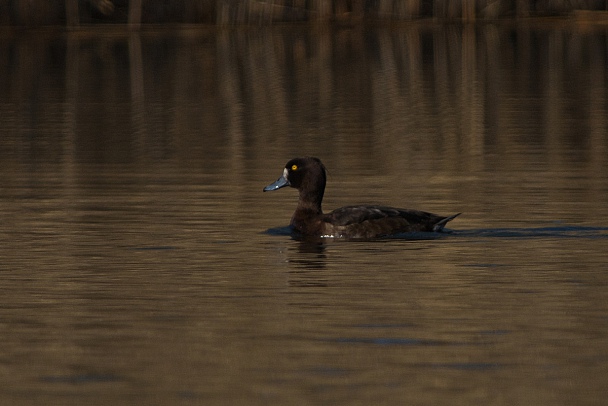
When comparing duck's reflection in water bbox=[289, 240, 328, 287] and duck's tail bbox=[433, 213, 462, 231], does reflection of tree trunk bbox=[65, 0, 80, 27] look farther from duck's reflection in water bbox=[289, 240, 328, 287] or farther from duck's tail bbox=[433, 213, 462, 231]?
duck's tail bbox=[433, 213, 462, 231]

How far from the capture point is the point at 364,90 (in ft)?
87.1

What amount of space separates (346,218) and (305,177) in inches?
32.0

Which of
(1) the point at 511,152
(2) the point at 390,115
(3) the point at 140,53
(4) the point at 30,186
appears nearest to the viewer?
(4) the point at 30,186

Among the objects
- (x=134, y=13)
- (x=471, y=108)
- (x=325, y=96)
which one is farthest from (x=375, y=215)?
(x=134, y=13)

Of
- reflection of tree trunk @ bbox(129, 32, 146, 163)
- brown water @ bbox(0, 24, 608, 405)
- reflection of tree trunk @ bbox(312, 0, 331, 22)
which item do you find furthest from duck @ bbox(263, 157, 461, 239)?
reflection of tree trunk @ bbox(312, 0, 331, 22)

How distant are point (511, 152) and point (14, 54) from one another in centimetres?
1885

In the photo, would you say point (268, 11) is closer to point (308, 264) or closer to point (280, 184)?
point (280, 184)

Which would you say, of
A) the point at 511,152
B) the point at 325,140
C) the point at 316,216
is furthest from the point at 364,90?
the point at 316,216

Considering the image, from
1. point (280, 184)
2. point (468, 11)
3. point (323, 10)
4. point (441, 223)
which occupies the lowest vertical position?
point (441, 223)

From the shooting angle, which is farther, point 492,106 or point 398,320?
point 492,106

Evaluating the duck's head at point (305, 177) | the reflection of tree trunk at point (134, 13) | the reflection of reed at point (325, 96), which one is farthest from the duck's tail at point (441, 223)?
the reflection of tree trunk at point (134, 13)

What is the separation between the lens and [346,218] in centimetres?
1251

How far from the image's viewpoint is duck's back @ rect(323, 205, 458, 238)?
12.3 metres

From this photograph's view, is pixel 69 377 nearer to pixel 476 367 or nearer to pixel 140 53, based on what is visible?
pixel 476 367
